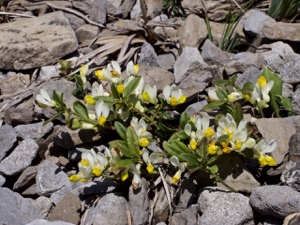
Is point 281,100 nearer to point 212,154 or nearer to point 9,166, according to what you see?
point 212,154

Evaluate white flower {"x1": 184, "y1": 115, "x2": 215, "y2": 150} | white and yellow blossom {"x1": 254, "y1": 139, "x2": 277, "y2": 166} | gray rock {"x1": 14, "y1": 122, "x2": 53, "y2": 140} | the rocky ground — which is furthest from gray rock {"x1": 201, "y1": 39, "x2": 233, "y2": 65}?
gray rock {"x1": 14, "y1": 122, "x2": 53, "y2": 140}

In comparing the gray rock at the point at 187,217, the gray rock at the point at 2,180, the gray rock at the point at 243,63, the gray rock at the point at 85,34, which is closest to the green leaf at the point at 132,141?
the gray rock at the point at 187,217

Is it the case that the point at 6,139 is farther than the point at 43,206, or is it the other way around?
the point at 6,139

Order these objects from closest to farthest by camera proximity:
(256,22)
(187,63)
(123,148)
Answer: (123,148) → (187,63) → (256,22)

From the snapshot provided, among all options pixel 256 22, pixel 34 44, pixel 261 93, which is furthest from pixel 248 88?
pixel 34 44

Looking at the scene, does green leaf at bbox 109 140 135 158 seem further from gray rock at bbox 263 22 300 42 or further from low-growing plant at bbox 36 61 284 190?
gray rock at bbox 263 22 300 42

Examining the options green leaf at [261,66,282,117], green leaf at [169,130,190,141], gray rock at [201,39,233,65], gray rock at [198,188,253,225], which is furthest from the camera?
gray rock at [201,39,233,65]

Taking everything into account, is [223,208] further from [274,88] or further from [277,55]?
[277,55]

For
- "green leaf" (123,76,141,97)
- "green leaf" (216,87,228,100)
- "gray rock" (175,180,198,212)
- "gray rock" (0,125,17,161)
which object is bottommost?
"gray rock" (0,125,17,161)
